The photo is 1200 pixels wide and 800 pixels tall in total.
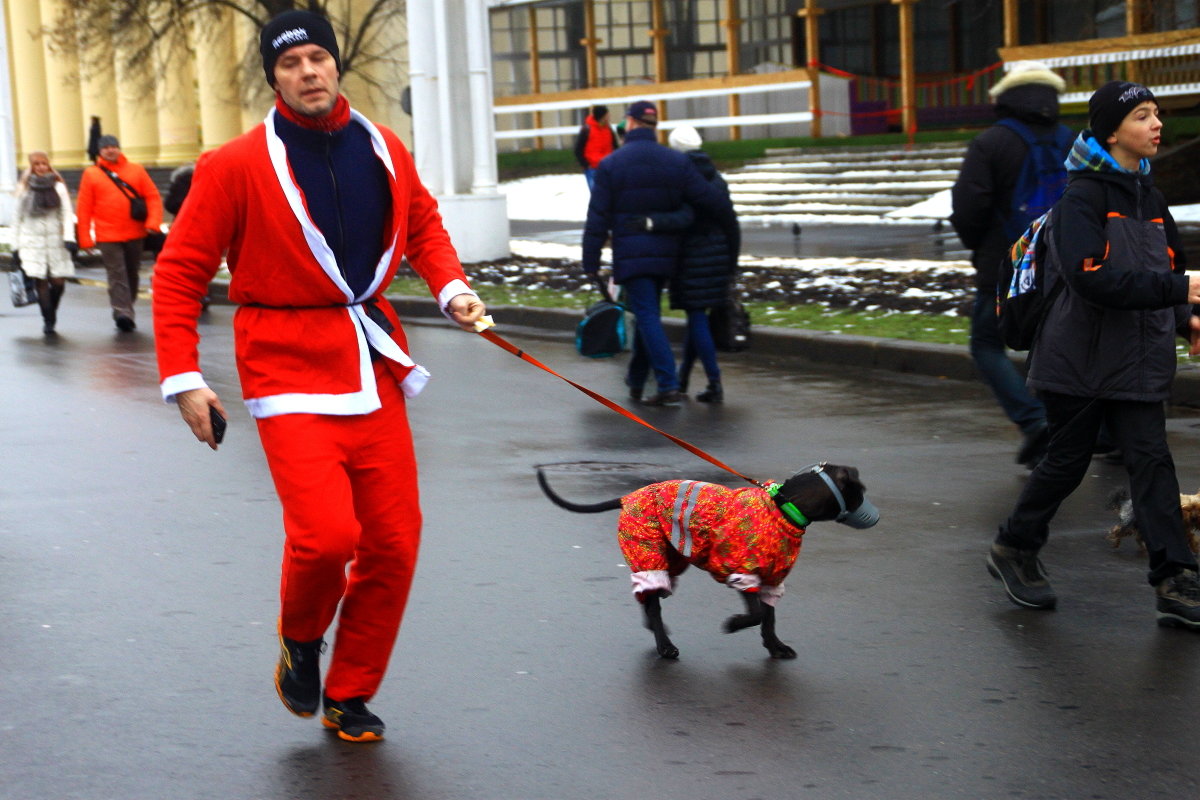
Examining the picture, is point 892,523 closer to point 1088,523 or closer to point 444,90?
point 1088,523

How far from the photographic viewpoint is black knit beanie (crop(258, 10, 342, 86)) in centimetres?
421

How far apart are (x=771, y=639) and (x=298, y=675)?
4.78ft

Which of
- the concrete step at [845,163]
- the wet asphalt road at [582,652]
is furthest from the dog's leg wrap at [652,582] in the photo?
the concrete step at [845,163]

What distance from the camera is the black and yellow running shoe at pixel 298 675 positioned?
4480 millimetres

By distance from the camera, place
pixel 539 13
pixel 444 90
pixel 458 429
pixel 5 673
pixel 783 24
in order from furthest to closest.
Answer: pixel 539 13, pixel 783 24, pixel 444 90, pixel 458 429, pixel 5 673

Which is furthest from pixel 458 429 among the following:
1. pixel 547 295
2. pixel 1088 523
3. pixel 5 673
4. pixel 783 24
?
pixel 783 24

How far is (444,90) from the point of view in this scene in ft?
67.4

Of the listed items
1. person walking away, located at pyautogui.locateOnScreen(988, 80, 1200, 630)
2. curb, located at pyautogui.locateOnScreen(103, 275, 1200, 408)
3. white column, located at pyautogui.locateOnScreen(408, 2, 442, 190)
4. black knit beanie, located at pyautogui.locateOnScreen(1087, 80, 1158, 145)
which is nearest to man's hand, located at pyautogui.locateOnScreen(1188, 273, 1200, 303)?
person walking away, located at pyautogui.locateOnScreen(988, 80, 1200, 630)

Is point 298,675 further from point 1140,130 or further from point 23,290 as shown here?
point 23,290

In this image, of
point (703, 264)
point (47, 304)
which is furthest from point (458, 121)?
point (703, 264)

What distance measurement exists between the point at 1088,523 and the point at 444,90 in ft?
48.2

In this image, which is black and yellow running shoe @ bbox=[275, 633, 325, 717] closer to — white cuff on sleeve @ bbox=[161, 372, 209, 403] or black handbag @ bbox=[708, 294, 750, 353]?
white cuff on sleeve @ bbox=[161, 372, 209, 403]

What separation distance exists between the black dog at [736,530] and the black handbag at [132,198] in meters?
11.2

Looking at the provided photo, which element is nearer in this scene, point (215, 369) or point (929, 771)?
point (929, 771)
